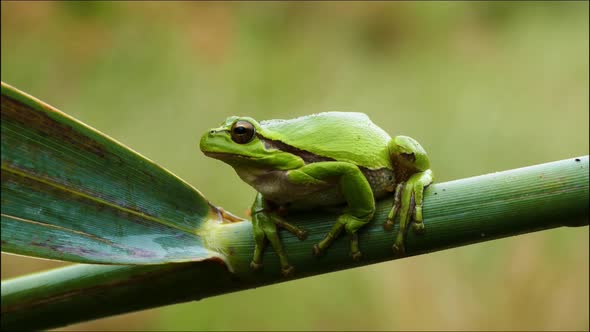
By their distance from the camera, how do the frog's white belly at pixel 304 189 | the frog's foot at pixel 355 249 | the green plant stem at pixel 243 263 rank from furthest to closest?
the frog's white belly at pixel 304 189 → the frog's foot at pixel 355 249 → the green plant stem at pixel 243 263

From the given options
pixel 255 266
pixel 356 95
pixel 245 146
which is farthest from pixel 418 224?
pixel 356 95

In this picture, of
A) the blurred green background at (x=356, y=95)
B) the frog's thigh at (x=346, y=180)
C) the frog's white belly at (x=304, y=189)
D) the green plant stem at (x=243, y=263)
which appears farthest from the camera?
the blurred green background at (x=356, y=95)

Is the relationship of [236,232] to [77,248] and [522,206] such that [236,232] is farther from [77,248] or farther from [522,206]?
[522,206]

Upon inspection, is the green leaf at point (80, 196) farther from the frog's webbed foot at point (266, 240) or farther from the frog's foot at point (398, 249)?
the frog's foot at point (398, 249)

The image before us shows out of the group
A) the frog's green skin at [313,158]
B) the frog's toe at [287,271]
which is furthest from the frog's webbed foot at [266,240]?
the frog's green skin at [313,158]

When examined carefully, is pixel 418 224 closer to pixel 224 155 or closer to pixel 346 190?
pixel 346 190

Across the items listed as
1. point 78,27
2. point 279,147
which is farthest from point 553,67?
point 78,27
